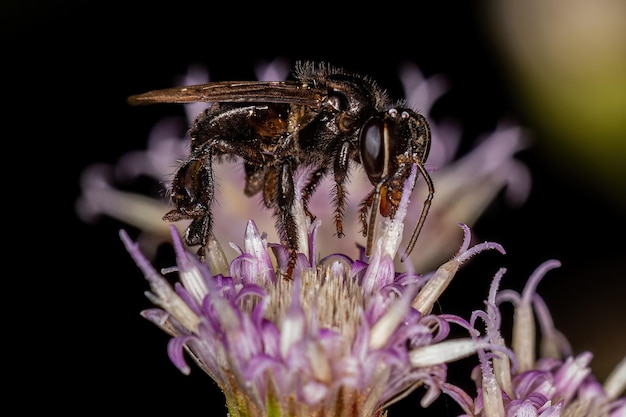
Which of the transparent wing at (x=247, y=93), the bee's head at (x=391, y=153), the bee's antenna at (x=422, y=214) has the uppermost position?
the transparent wing at (x=247, y=93)

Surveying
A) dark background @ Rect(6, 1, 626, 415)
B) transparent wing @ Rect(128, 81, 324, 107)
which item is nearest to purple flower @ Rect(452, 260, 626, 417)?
dark background @ Rect(6, 1, 626, 415)

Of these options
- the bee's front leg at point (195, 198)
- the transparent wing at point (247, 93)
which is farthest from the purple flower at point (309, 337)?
the transparent wing at point (247, 93)

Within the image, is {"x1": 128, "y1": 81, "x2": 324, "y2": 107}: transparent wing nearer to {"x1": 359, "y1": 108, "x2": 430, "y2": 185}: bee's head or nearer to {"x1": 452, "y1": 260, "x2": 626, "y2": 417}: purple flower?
{"x1": 359, "y1": 108, "x2": 430, "y2": 185}: bee's head

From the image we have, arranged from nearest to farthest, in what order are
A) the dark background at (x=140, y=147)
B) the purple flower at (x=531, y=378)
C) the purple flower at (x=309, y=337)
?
the purple flower at (x=309, y=337) < the purple flower at (x=531, y=378) < the dark background at (x=140, y=147)

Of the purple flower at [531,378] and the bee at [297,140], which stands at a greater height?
the bee at [297,140]

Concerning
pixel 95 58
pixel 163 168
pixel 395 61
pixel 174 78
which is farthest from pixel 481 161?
pixel 95 58

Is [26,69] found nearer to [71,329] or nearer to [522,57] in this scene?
[71,329]

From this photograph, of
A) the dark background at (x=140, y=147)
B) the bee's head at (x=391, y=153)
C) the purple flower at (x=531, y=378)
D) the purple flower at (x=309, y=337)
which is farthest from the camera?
the dark background at (x=140, y=147)

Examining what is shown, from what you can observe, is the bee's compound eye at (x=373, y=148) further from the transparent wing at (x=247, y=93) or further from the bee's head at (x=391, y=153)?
the transparent wing at (x=247, y=93)
